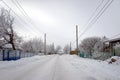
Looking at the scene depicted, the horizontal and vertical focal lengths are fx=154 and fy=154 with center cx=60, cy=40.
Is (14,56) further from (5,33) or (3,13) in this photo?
(3,13)

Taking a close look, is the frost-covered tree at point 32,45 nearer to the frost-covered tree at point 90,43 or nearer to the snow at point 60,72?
the frost-covered tree at point 90,43

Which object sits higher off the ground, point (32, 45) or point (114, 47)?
point (32, 45)

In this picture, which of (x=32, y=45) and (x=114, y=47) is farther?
(x=32, y=45)

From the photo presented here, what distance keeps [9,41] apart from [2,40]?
1653mm

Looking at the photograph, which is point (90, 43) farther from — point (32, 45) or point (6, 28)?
point (6, 28)

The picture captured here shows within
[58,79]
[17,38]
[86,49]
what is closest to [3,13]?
[17,38]

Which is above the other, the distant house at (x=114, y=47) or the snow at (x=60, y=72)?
the distant house at (x=114, y=47)

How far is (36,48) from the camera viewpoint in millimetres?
93125

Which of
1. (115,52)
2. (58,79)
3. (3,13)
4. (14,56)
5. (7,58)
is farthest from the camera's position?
(3,13)

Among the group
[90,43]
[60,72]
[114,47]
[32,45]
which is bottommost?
[60,72]

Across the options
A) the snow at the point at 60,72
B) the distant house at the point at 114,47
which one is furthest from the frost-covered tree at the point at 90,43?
the snow at the point at 60,72

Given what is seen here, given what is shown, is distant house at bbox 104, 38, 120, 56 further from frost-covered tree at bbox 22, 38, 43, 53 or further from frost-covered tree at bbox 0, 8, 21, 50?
frost-covered tree at bbox 22, 38, 43, 53

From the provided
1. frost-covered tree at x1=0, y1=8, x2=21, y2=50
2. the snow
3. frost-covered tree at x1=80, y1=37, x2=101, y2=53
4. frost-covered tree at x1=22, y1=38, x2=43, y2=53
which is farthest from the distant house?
frost-covered tree at x1=22, y1=38, x2=43, y2=53

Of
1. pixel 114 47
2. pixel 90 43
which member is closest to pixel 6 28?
pixel 114 47
